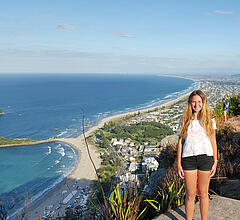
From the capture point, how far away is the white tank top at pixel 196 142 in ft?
6.25

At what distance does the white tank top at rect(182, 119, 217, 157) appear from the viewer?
191 centimetres

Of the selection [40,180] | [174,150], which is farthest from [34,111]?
[174,150]

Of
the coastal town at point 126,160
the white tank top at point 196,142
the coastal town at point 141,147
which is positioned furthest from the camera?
the coastal town at point 141,147

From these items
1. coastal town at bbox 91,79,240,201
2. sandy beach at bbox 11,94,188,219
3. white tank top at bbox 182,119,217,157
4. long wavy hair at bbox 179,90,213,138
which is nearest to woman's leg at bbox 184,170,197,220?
white tank top at bbox 182,119,217,157

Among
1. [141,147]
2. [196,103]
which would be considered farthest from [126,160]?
[196,103]

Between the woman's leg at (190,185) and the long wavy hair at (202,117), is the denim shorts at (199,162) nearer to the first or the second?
the woman's leg at (190,185)

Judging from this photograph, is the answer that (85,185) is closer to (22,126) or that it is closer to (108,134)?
(108,134)

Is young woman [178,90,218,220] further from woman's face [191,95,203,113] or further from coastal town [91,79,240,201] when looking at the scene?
coastal town [91,79,240,201]

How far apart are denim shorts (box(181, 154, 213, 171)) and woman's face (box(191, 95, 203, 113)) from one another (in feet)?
1.45

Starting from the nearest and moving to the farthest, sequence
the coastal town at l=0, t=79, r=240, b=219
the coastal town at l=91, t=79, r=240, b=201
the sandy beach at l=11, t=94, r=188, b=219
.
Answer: the coastal town at l=0, t=79, r=240, b=219
the sandy beach at l=11, t=94, r=188, b=219
the coastal town at l=91, t=79, r=240, b=201

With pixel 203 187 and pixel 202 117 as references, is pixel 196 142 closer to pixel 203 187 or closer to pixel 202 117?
pixel 202 117

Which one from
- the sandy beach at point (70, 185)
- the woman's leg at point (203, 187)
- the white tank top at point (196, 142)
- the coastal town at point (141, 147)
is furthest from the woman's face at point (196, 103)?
the sandy beach at point (70, 185)

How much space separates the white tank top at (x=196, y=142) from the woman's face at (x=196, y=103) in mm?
119

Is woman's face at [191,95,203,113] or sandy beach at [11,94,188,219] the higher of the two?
woman's face at [191,95,203,113]
